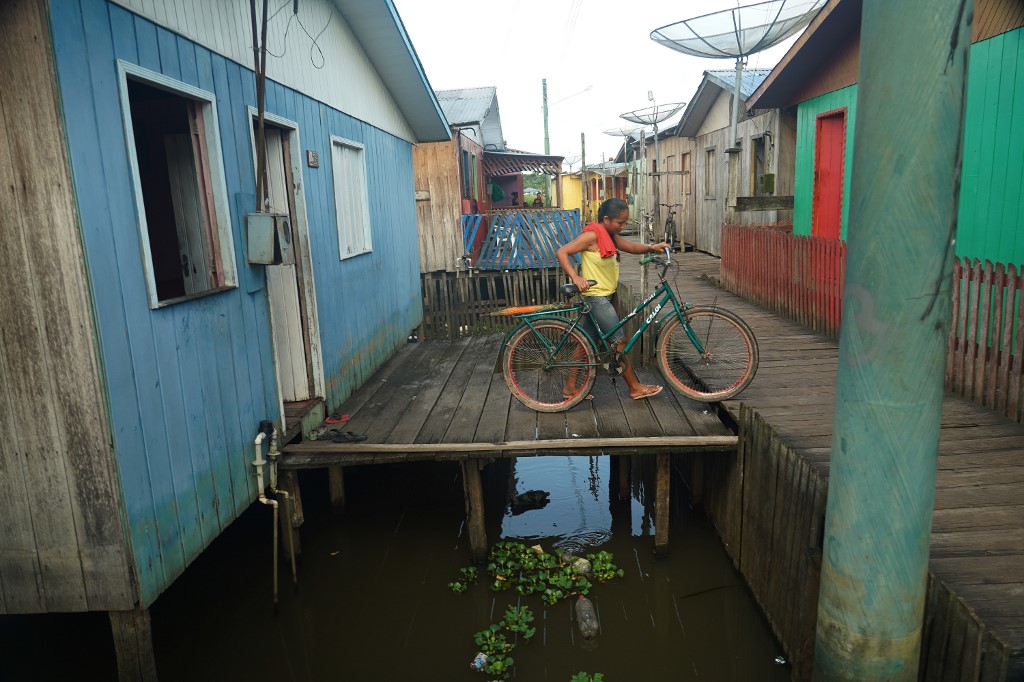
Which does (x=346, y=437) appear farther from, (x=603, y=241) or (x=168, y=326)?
(x=603, y=241)

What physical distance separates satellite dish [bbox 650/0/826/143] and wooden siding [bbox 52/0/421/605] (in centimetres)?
742

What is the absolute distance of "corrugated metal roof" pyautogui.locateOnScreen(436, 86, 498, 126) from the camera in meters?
15.0

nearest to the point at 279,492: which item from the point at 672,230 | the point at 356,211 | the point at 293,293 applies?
the point at 293,293

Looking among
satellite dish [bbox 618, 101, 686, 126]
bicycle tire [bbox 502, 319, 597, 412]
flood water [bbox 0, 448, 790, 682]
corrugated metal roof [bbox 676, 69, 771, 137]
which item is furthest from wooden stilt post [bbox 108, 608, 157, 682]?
satellite dish [bbox 618, 101, 686, 126]

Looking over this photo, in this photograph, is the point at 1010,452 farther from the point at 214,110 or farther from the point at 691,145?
the point at 691,145

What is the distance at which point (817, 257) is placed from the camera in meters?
7.98

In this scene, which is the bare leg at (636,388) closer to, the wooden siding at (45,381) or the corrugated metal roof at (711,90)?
the wooden siding at (45,381)

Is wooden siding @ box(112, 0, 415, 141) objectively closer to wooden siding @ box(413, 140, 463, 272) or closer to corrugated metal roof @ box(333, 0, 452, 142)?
corrugated metal roof @ box(333, 0, 452, 142)

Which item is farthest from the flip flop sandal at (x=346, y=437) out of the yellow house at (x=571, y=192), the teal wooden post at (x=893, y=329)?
the yellow house at (x=571, y=192)

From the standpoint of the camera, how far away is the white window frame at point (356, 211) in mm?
7020

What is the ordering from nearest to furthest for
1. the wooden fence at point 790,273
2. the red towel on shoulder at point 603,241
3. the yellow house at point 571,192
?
the red towel on shoulder at point 603,241 → the wooden fence at point 790,273 → the yellow house at point 571,192

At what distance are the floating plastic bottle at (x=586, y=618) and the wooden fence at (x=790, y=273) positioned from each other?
371cm

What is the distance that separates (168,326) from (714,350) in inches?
171

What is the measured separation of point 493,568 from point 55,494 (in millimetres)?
3246
